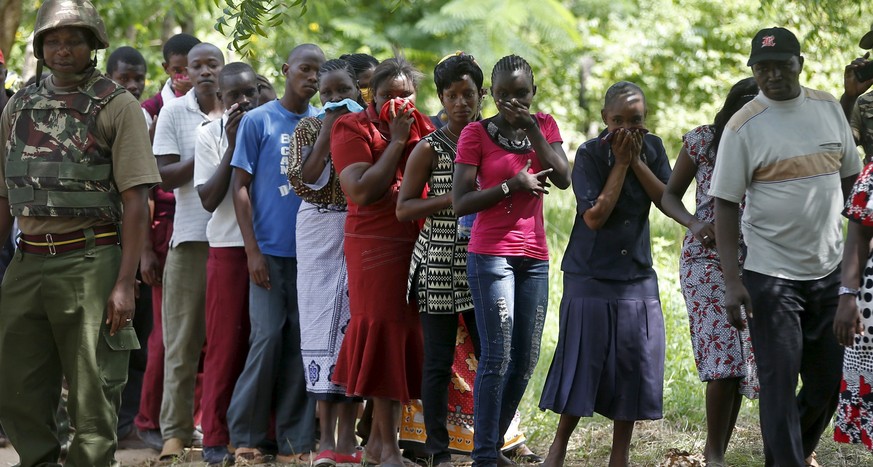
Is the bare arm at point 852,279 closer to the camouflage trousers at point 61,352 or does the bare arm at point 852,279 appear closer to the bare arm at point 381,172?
the bare arm at point 381,172

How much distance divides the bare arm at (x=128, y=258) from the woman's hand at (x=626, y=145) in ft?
7.17

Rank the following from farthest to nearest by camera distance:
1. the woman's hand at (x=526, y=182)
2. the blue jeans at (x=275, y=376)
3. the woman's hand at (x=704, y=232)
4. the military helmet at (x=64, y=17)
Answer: the blue jeans at (x=275, y=376) < the woman's hand at (x=704, y=232) < the woman's hand at (x=526, y=182) < the military helmet at (x=64, y=17)

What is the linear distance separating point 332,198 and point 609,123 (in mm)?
1558

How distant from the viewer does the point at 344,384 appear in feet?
19.6

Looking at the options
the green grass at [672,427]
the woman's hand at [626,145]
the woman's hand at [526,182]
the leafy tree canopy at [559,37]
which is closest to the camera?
the woman's hand at [526,182]

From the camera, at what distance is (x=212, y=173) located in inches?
259

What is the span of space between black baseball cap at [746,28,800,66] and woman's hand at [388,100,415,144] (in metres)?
1.67

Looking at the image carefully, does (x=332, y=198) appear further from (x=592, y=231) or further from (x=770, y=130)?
(x=770, y=130)

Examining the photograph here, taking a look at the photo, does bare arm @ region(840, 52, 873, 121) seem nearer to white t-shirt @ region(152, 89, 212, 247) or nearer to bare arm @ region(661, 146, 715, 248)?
bare arm @ region(661, 146, 715, 248)

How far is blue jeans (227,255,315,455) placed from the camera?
6.32 meters

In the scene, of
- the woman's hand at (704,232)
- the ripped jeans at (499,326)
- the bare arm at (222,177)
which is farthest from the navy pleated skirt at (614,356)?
the bare arm at (222,177)

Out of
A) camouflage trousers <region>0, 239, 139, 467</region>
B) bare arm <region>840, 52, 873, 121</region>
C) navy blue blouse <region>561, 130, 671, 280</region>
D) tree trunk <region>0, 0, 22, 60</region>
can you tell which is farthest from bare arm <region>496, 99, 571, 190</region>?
tree trunk <region>0, 0, 22, 60</region>

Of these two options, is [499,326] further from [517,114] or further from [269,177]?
[269,177]

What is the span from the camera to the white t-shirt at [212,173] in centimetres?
651
